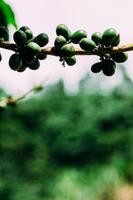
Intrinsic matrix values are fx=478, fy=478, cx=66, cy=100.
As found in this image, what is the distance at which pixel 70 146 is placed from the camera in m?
42.7

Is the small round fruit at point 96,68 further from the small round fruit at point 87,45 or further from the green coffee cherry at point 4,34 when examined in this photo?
the green coffee cherry at point 4,34

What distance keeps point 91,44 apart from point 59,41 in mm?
196

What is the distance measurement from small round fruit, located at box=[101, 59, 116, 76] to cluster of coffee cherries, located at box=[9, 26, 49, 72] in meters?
0.37

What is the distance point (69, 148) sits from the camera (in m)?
42.3

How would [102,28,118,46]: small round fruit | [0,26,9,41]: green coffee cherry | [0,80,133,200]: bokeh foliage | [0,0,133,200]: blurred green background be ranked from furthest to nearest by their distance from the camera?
[0,80,133,200]: bokeh foliage < [0,0,133,200]: blurred green background < [0,26,9,41]: green coffee cherry < [102,28,118,46]: small round fruit

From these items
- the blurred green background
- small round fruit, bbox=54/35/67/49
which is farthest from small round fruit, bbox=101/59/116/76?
the blurred green background

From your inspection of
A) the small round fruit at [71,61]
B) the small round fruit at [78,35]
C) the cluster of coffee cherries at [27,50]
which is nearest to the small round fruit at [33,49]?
the cluster of coffee cherries at [27,50]

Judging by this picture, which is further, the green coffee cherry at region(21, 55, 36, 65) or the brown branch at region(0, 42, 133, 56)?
the green coffee cherry at region(21, 55, 36, 65)

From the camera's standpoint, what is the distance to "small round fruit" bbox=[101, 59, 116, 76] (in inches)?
112

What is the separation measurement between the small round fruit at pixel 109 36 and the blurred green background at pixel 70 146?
26064 millimetres

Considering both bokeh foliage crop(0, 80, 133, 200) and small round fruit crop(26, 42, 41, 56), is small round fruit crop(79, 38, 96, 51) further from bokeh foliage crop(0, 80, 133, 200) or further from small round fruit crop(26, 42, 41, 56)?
bokeh foliage crop(0, 80, 133, 200)

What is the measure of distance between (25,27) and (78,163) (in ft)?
125

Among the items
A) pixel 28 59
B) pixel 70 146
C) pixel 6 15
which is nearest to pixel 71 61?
pixel 28 59

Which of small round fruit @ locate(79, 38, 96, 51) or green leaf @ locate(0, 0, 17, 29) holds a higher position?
green leaf @ locate(0, 0, 17, 29)
